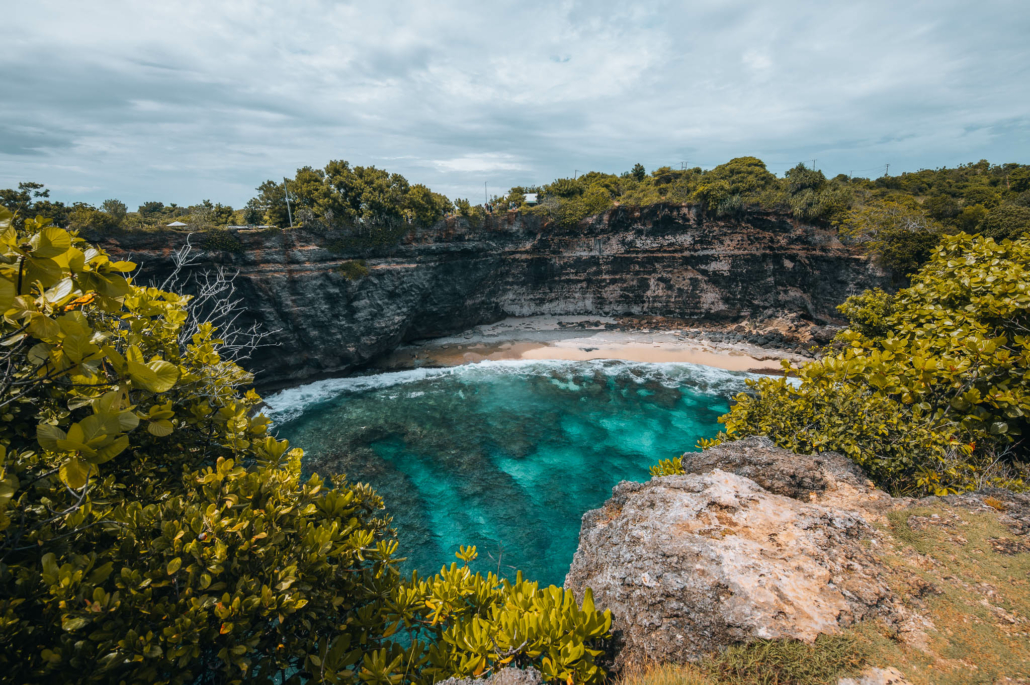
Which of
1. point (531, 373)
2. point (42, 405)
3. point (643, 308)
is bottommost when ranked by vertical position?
point (531, 373)

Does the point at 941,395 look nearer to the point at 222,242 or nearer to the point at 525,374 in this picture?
the point at 525,374

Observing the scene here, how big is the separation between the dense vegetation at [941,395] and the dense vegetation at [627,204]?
74.5 feet

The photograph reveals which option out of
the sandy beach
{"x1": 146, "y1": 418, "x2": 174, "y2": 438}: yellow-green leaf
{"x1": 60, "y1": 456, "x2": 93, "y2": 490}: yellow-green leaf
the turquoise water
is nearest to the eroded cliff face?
the sandy beach

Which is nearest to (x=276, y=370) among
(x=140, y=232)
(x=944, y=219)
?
(x=140, y=232)

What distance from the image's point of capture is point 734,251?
37.4m

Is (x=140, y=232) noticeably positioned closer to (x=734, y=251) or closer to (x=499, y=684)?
(x=499, y=684)

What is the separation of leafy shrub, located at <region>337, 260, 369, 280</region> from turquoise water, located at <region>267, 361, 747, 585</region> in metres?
8.14

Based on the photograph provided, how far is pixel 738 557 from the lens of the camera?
5863 millimetres

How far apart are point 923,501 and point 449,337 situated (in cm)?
3623

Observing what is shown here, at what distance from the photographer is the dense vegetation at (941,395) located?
7328 millimetres

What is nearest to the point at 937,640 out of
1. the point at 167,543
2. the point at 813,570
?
the point at 813,570

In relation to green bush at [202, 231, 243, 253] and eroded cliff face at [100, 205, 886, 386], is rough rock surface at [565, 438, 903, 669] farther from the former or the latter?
green bush at [202, 231, 243, 253]

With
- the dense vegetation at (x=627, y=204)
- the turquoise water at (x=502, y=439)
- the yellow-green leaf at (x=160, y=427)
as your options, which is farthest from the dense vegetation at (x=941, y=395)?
the dense vegetation at (x=627, y=204)

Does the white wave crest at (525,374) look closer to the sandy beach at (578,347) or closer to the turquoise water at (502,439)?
the turquoise water at (502,439)
